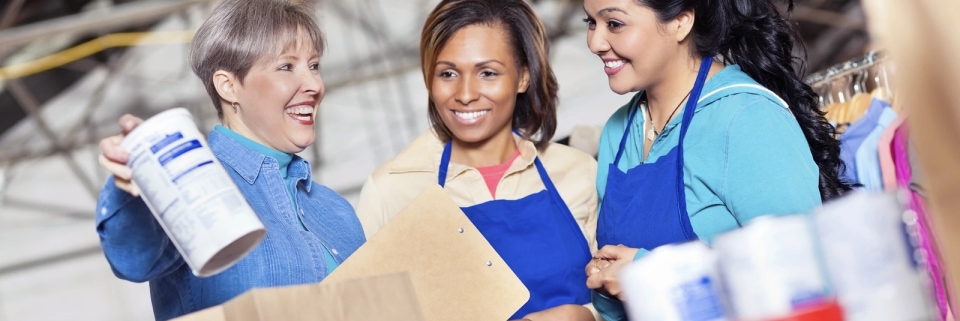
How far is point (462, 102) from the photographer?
7.59ft

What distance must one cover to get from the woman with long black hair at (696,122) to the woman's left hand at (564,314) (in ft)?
0.30

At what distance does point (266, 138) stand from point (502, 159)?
0.76 meters

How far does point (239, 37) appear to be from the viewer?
1.74 m

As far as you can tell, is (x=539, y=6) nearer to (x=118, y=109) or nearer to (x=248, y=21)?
(x=118, y=109)

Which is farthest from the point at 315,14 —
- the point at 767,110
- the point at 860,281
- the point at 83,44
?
the point at 83,44

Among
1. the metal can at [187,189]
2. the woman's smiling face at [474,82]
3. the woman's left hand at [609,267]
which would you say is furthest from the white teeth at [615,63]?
the metal can at [187,189]

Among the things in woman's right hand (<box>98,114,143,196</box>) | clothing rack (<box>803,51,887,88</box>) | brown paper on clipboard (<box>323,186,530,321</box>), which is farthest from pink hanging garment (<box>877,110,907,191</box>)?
woman's right hand (<box>98,114,143,196</box>)

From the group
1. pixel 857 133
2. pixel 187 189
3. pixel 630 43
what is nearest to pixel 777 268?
pixel 187 189

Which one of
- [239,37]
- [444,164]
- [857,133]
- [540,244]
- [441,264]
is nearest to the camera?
[441,264]

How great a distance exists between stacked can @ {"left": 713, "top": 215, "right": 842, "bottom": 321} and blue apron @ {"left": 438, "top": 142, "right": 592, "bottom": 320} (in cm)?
136

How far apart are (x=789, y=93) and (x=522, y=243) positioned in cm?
70

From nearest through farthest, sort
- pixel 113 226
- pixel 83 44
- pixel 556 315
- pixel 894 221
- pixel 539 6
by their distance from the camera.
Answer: pixel 894 221, pixel 113 226, pixel 556 315, pixel 83 44, pixel 539 6

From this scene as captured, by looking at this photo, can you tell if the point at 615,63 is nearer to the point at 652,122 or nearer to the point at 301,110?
the point at 652,122

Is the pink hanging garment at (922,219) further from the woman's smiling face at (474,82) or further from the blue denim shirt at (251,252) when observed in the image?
the blue denim shirt at (251,252)
